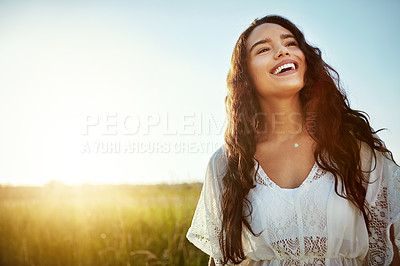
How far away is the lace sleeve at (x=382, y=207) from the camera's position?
1.71 metres

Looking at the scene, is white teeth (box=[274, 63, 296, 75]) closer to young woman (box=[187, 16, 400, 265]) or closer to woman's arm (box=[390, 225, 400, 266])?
young woman (box=[187, 16, 400, 265])

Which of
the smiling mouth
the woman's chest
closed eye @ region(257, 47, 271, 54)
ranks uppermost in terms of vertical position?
closed eye @ region(257, 47, 271, 54)

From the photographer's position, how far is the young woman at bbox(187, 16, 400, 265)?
172 centimetres

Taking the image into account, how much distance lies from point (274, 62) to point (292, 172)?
0.75 m

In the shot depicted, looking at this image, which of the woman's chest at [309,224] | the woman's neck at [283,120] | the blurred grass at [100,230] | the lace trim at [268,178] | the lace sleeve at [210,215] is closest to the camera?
the woman's chest at [309,224]

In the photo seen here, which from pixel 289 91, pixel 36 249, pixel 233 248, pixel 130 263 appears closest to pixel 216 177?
pixel 233 248

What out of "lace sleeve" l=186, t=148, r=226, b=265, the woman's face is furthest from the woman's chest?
the woman's face

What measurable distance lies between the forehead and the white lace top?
0.99 m

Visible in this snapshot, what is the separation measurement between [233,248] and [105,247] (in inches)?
87.0

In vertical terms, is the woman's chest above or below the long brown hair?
below

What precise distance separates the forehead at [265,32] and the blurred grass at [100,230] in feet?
6.61

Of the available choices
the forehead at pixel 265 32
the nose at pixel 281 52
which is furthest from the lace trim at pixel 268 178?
the forehead at pixel 265 32

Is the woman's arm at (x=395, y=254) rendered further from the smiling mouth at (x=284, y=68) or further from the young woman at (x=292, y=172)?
the smiling mouth at (x=284, y=68)

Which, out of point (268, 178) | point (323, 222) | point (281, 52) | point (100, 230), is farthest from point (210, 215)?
point (100, 230)
